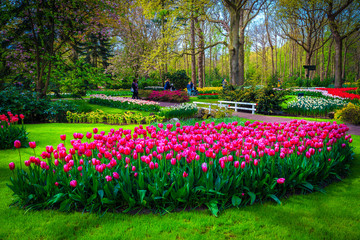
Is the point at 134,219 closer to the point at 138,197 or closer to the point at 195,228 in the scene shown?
the point at 138,197

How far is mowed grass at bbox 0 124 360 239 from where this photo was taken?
2732 mm

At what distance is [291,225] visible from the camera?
115 inches

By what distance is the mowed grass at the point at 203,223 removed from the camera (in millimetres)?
2732

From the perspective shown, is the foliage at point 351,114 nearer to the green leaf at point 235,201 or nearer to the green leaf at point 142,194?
the green leaf at point 235,201

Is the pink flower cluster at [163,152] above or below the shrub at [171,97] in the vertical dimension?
below

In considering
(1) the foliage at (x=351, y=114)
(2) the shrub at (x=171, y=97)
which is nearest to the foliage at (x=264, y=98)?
(1) the foliage at (x=351, y=114)

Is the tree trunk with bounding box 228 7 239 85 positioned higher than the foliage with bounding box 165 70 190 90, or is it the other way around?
the tree trunk with bounding box 228 7 239 85

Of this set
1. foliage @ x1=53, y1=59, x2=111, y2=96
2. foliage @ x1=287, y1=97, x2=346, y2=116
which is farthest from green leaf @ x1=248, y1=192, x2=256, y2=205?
foliage @ x1=287, y1=97, x2=346, y2=116

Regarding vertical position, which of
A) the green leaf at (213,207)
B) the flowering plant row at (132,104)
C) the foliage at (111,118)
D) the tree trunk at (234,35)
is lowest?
the green leaf at (213,207)

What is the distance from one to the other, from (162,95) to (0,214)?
17.4 metres

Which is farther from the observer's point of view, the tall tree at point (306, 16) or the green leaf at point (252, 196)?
the tall tree at point (306, 16)

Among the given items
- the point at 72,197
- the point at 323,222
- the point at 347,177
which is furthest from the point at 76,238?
the point at 347,177

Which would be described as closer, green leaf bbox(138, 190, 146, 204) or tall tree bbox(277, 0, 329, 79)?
green leaf bbox(138, 190, 146, 204)

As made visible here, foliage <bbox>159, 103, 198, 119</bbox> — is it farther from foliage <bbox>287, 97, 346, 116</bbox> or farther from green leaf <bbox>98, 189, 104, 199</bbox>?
green leaf <bbox>98, 189, 104, 199</bbox>
